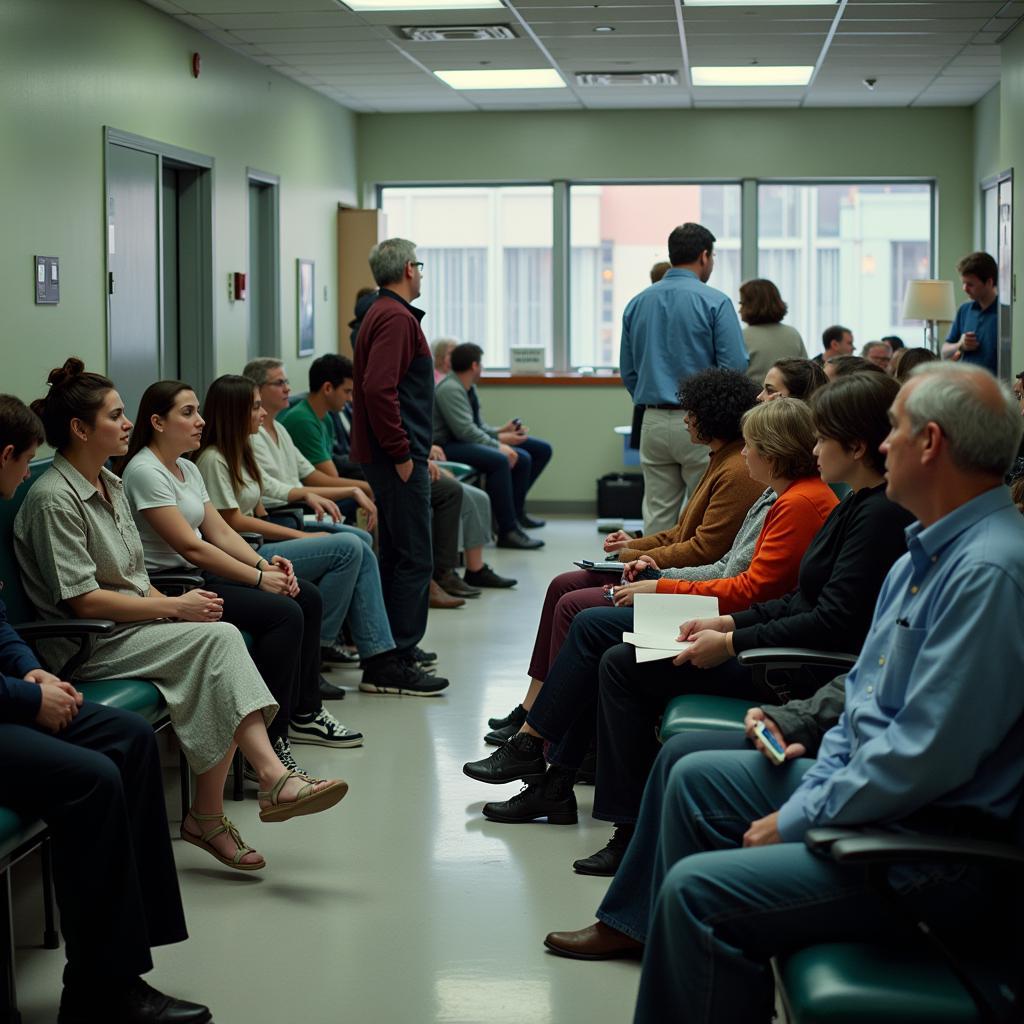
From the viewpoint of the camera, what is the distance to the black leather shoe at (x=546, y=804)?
3877mm

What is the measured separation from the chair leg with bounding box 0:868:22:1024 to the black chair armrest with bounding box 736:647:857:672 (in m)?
1.57

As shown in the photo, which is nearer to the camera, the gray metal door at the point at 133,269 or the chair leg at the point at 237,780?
the chair leg at the point at 237,780

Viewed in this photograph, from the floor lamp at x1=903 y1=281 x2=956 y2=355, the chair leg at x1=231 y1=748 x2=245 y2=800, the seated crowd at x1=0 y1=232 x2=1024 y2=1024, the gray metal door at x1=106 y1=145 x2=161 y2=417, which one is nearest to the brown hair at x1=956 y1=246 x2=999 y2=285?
the floor lamp at x1=903 y1=281 x2=956 y2=355

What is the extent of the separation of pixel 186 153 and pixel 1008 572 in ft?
19.6

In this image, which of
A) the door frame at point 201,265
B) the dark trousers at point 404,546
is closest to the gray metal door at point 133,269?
the door frame at point 201,265

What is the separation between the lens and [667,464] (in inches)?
244

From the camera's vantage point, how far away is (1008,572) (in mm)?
1977

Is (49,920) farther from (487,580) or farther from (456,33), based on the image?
(456,33)

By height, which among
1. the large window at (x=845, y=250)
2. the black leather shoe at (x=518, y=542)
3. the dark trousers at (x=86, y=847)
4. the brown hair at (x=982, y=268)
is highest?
the large window at (x=845, y=250)

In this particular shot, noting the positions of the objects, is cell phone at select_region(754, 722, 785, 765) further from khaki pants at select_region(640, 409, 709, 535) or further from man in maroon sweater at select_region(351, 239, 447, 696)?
khaki pants at select_region(640, 409, 709, 535)

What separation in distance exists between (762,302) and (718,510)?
2.83 m

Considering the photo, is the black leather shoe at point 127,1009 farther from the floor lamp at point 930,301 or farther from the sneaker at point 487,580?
the floor lamp at point 930,301

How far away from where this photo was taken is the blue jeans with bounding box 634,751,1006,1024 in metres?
1.98

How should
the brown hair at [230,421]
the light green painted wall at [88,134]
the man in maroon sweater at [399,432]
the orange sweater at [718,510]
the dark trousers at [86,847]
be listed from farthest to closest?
the light green painted wall at [88,134], the man in maroon sweater at [399,432], the brown hair at [230,421], the orange sweater at [718,510], the dark trousers at [86,847]
